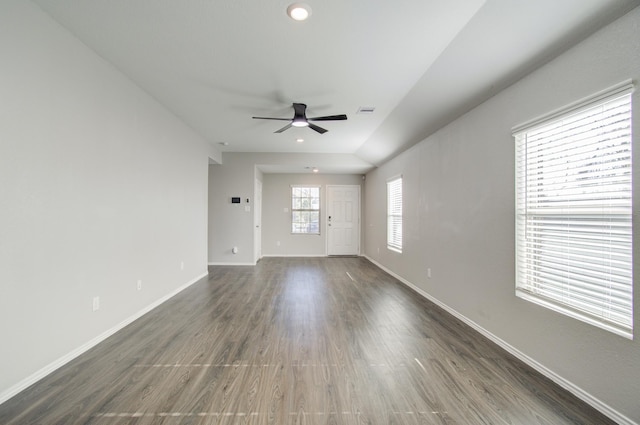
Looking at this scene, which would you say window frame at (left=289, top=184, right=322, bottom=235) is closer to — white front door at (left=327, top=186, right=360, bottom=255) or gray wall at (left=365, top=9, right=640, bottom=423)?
white front door at (left=327, top=186, right=360, bottom=255)

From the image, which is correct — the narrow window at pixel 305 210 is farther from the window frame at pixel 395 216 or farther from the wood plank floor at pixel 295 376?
the wood plank floor at pixel 295 376

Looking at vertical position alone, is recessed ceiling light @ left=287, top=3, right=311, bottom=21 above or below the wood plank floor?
above

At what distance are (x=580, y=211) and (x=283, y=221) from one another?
6.33 m

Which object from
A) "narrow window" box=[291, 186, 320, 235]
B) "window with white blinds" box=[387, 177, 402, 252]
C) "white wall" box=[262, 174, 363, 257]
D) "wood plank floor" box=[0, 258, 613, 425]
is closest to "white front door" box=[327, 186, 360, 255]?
"white wall" box=[262, 174, 363, 257]

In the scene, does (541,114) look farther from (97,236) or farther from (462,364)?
(97,236)

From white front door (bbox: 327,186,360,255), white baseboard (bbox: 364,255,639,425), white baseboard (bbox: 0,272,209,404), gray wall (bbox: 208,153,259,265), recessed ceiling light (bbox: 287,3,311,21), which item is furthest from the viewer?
white front door (bbox: 327,186,360,255)

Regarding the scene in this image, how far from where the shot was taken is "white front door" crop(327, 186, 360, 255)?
751cm

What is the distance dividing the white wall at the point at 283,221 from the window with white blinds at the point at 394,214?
2341mm

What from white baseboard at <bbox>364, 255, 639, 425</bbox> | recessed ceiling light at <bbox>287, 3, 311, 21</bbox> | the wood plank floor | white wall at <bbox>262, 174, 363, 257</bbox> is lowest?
the wood plank floor

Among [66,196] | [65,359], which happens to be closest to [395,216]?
[66,196]

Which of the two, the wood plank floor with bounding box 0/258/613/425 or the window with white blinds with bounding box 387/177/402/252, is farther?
the window with white blinds with bounding box 387/177/402/252

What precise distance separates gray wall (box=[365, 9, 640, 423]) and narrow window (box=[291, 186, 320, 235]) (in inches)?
136

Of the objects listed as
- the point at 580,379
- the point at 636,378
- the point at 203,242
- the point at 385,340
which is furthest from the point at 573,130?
the point at 203,242

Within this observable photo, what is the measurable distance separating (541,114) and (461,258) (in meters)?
1.65
